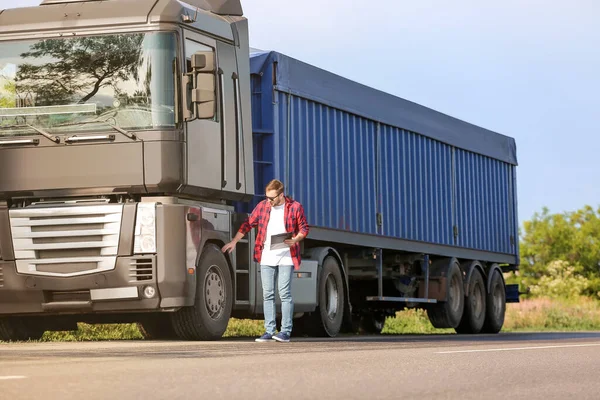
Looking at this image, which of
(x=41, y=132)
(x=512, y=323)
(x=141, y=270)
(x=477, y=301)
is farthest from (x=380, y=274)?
(x=512, y=323)

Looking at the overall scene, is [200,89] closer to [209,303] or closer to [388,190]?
[209,303]

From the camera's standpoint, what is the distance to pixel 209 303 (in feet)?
48.5

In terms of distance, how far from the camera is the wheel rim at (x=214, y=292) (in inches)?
581

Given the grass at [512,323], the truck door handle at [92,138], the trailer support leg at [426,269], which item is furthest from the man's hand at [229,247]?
the trailer support leg at [426,269]

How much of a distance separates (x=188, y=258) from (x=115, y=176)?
3.74 ft

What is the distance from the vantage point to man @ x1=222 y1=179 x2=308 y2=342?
48.8ft

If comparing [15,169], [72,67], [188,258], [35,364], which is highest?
[72,67]

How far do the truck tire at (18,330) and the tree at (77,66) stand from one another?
2.87 metres

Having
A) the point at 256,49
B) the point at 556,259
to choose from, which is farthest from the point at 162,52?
the point at 556,259

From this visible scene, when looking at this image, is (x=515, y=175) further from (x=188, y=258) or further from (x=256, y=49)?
(x=188, y=258)

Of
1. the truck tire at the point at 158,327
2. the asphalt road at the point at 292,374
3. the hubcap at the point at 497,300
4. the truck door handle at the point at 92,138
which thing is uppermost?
the truck door handle at the point at 92,138

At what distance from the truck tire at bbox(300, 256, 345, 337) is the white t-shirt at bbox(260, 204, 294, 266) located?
9.04ft

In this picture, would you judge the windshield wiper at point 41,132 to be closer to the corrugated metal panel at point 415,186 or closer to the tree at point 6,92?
the tree at point 6,92

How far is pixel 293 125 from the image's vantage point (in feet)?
57.5
